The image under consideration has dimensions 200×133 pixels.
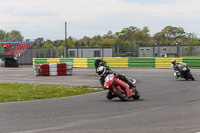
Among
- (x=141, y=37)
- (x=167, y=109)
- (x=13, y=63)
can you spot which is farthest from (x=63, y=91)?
(x=141, y=37)

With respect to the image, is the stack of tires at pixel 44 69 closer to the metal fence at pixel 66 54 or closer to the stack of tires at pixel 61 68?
the stack of tires at pixel 61 68

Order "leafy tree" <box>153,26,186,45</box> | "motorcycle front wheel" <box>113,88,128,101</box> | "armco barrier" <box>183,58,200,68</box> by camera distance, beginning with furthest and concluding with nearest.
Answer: "leafy tree" <box>153,26,186,45</box>, "armco barrier" <box>183,58,200,68</box>, "motorcycle front wheel" <box>113,88,128,101</box>

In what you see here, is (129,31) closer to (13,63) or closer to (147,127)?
(13,63)

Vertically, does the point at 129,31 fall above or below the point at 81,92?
above

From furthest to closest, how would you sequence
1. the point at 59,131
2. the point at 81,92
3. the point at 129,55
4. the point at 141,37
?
the point at 141,37, the point at 129,55, the point at 81,92, the point at 59,131

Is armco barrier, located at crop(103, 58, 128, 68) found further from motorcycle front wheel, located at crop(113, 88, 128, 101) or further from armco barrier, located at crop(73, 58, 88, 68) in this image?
motorcycle front wheel, located at crop(113, 88, 128, 101)

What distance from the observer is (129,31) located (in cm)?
11706

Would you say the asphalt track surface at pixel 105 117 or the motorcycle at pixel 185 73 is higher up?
the motorcycle at pixel 185 73

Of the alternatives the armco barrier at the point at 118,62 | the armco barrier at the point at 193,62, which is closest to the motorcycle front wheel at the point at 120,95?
the armco barrier at the point at 193,62


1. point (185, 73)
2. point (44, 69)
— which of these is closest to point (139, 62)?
point (44, 69)

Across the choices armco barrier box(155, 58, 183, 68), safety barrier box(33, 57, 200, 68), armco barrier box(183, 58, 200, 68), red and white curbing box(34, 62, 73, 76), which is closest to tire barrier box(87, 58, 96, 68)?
safety barrier box(33, 57, 200, 68)

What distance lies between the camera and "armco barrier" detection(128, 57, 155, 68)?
32.6 m

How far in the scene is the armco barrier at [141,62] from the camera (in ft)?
107

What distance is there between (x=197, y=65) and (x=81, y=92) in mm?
18970
